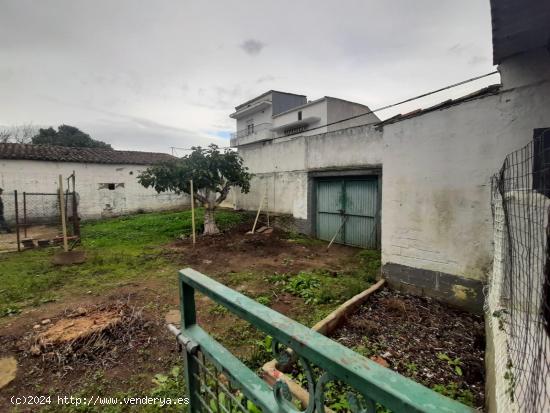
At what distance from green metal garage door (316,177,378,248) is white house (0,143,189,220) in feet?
34.5

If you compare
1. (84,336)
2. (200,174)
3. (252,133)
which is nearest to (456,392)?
(84,336)

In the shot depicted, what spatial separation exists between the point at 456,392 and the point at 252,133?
87.0 ft

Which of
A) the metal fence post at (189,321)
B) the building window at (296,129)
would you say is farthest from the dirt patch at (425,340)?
the building window at (296,129)

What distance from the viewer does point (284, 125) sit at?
76.7 feet

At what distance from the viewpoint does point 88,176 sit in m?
13.7

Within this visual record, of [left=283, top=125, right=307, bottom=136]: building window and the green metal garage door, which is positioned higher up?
[left=283, top=125, right=307, bottom=136]: building window

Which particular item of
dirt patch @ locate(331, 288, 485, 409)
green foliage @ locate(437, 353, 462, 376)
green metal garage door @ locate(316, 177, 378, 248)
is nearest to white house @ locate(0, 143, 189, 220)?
green metal garage door @ locate(316, 177, 378, 248)

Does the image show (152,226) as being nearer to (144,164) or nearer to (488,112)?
(144,164)

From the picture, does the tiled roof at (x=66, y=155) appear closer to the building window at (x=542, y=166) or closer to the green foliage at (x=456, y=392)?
the green foliage at (x=456, y=392)

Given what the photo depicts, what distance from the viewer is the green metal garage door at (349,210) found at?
7399mm

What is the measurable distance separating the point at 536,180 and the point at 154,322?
14.3ft

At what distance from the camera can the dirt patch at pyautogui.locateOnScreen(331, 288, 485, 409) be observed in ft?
8.27

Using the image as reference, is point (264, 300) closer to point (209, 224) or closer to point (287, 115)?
point (209, 224)

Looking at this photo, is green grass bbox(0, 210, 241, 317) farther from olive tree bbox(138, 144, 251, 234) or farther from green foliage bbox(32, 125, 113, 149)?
green foliage bbox(32, 125, 113, 149)
